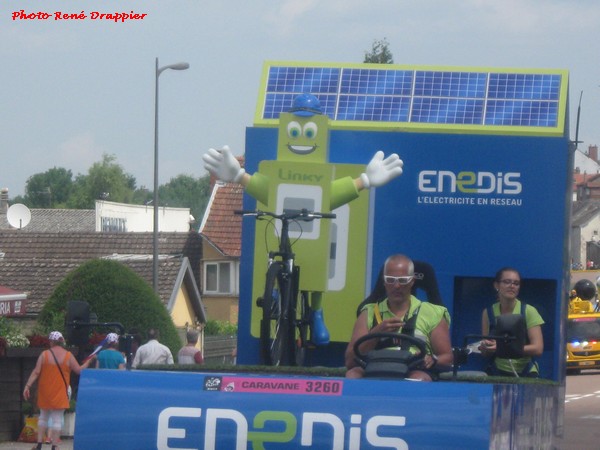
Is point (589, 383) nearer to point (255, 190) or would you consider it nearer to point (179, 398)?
point (255, 190)

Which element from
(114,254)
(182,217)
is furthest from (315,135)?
(182,217)

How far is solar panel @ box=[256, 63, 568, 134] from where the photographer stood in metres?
11.0

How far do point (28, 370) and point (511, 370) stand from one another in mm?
11581

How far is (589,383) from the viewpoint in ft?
121

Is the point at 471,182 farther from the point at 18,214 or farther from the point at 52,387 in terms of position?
the point at 18,214

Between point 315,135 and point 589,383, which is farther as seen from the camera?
point 589,383

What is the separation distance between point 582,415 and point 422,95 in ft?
46.9

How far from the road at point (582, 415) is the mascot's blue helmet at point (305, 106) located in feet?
10.5

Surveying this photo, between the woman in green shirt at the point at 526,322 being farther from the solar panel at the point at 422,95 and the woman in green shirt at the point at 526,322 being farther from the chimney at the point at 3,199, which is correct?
the chimney at the point at 3,199

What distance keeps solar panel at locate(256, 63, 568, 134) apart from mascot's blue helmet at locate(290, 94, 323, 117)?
45 centimetres

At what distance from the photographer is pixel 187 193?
545 ft

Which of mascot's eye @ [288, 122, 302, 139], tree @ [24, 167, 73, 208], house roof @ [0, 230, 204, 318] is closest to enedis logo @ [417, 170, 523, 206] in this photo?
mascot's eye @ [288, 122, 302, 139]

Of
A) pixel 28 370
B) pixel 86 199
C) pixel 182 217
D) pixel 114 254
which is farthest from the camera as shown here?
pixel 86 199

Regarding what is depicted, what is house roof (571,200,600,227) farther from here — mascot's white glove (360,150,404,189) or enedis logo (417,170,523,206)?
mascot's white glove (360,150,404,189)
